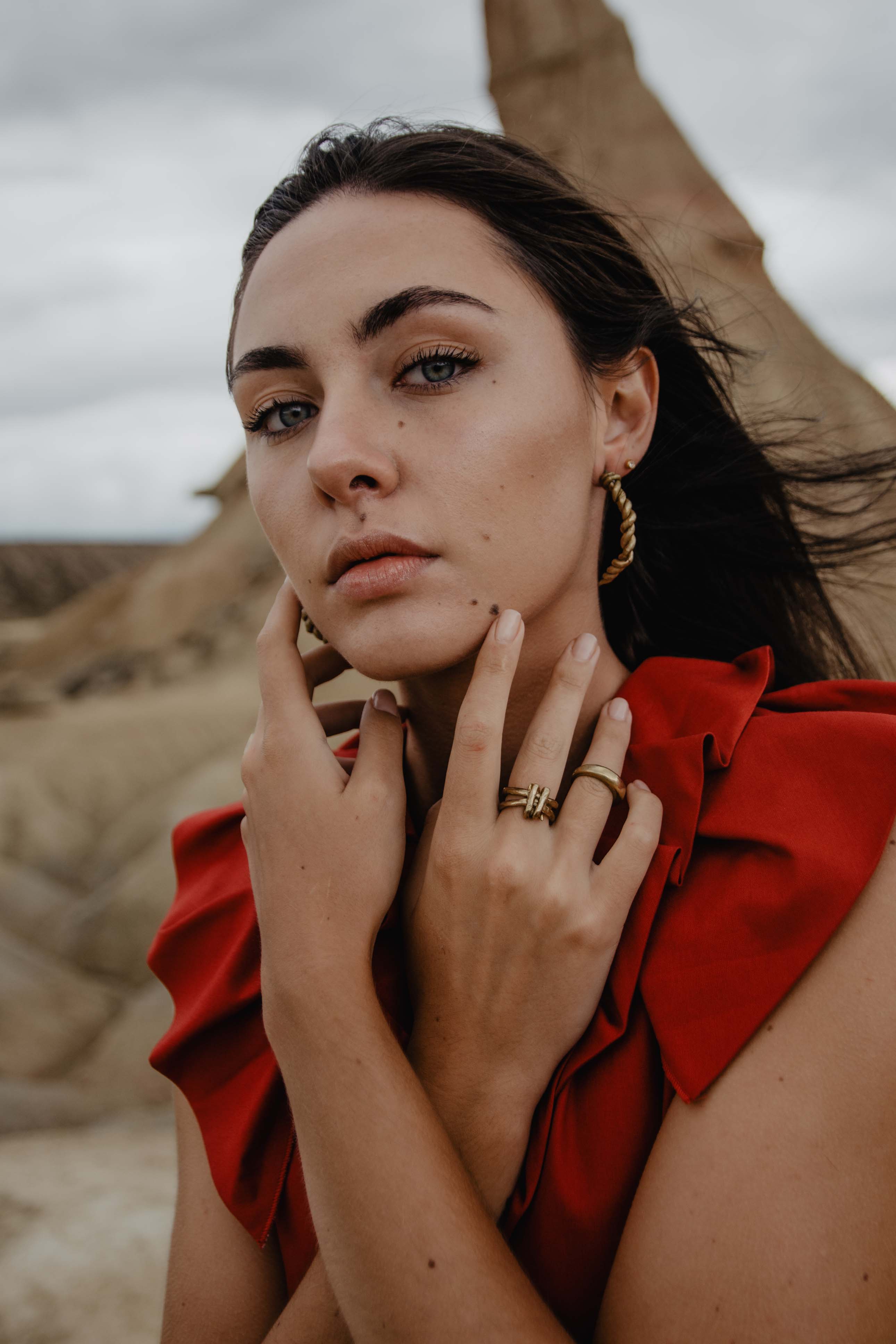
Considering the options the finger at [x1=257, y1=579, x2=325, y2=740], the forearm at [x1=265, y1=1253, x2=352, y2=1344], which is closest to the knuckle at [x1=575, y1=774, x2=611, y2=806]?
the finger at [x1=257, y1=579, x2=325, y2=740]

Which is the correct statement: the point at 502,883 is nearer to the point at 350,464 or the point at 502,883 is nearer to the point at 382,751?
the point at 382,751

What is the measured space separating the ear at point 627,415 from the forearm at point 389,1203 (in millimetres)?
1077

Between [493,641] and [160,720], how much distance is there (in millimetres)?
9329

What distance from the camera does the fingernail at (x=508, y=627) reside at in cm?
160

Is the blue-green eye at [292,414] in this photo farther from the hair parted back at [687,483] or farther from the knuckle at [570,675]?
the knuckle at [570,675]

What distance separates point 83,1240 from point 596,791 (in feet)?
7.78

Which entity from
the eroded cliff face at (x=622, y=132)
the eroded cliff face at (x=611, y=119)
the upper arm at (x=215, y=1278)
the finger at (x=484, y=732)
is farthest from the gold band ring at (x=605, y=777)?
the eroded cliff face at (x=611, y=119)

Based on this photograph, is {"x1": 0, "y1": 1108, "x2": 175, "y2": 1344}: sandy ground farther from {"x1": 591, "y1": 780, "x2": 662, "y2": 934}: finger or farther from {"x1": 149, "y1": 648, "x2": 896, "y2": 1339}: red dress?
{"x1": 591, "y1": 780, "x2": 662, "y2": 934}: finger

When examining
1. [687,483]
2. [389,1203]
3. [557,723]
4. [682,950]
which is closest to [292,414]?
[557,723]

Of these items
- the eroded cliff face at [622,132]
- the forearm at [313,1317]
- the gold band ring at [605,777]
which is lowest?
the forearm at [313,1317]

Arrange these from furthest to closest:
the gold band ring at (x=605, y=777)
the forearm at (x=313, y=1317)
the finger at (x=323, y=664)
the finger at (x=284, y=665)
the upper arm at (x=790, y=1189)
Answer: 1. the finger at (x=323, y=664)
2. the finger at (x=284, y=665)
3. the gold band ring at (x=605, y=777)
4. the forearm at (x=313, y=1317)
5. the upper arm at (x=790, y=1189)

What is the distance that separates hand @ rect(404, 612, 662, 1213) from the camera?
4.69ft

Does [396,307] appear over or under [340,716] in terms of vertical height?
over

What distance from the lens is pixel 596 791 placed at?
155cm
